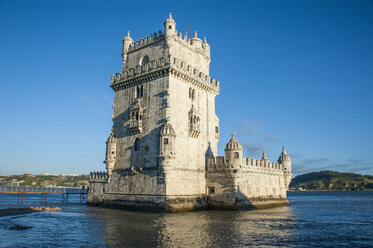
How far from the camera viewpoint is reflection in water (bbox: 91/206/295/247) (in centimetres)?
1927

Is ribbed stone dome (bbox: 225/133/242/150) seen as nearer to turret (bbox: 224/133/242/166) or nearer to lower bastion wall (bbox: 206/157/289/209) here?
turret (bbox: 224/133/242/166)

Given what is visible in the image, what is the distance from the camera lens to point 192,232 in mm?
22766

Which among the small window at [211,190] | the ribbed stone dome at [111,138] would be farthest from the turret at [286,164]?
the ribbed stone dome at [111,138]

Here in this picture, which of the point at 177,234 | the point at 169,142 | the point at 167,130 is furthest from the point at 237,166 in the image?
the point at 177,234

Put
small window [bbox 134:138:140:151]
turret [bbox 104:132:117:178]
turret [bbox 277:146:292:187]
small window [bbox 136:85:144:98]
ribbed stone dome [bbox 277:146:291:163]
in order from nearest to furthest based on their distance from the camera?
small window [bbox 134:138:140:151], small window [bbox 136:85:144:98], turret [bbox 104:132:117:178], turret [bbox 277:146:292:187], ribbed stone dome [bbox 277:146:291:163]

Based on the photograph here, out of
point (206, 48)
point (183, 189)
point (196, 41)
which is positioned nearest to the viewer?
point (183, 189)

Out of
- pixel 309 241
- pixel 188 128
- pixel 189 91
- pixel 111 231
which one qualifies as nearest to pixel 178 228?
pixel 111 231

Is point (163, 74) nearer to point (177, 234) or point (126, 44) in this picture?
point (126, 44)

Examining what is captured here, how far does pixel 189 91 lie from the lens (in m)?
40.1

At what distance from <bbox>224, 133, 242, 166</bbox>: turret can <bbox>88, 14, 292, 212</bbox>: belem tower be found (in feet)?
0.40

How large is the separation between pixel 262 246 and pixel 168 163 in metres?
17.3

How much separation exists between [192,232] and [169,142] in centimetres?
1345

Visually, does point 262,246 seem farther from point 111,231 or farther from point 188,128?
point 188,128

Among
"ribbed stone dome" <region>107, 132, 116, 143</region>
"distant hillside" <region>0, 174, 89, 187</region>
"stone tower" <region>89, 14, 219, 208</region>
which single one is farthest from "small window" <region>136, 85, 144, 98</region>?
"distant hillside" <region>0, 174, 89, 187</region>
